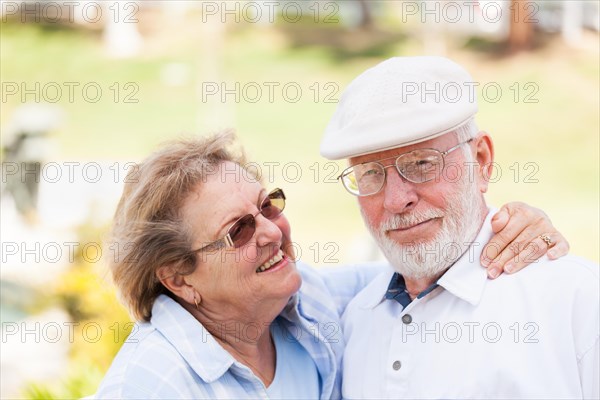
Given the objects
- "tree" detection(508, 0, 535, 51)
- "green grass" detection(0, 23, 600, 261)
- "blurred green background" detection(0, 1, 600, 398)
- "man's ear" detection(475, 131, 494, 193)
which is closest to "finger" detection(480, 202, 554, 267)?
"man's ear" detection(475, 131, 494, 193)

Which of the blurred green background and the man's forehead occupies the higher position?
the man's forehead

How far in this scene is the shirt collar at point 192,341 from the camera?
2332 millimetres

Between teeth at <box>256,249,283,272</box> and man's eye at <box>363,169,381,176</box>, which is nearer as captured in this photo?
man's eye at <box>363,169,381,176</box>

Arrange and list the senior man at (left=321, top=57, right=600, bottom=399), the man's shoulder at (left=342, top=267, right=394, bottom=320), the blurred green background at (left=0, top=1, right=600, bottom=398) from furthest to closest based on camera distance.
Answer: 1. the blurred green background at (left=0, top=1, right=600, bottom=398)
2. the man's shoulder at (left=342, top=267, right=394, bottom=320)
3. the senior man at (left=321, top=57, right=600, bottom=399)

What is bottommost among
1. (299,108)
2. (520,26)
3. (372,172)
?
(299,108)

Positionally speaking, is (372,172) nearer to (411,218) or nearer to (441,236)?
(411,218)

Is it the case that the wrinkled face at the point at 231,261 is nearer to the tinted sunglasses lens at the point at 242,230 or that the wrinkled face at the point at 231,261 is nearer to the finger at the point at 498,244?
the tinted sunglasses lens at the point at 242,230

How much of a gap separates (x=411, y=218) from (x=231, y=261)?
0.63m

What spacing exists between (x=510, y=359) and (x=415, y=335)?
0.32 m

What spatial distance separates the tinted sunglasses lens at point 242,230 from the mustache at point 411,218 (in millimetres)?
509

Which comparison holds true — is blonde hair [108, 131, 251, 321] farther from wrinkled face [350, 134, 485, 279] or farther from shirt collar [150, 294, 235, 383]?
wrinkled face [350, 134, 485, 279]

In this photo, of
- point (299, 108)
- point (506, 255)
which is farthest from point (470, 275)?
point (299, 108)

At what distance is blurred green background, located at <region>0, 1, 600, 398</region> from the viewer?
50.5ft

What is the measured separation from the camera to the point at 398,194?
2.28 metres
